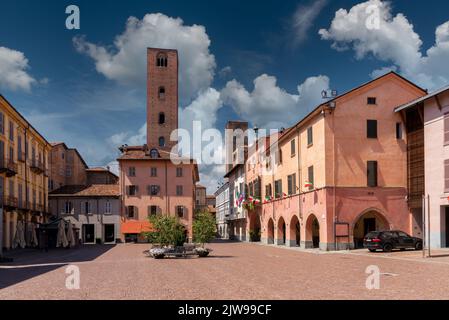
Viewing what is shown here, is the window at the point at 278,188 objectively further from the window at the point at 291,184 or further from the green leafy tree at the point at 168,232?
the green leafy tree at the point at 168,232

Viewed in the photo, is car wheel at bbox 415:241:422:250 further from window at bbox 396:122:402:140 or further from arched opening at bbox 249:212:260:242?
arched opening at bbox 249:212:260:242

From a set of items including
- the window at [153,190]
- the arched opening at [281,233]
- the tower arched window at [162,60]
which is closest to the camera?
the arched opening at [281,233]

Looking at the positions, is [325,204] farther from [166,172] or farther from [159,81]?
[159,81]

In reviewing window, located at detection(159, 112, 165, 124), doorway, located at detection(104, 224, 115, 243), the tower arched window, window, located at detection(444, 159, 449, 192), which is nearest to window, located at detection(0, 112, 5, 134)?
doorway, located at detection(104, 224, 115, 243)

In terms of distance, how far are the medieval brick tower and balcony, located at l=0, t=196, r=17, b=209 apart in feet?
105

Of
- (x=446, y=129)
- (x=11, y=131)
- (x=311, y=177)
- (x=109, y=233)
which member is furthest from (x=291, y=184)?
(x=109, y=233)

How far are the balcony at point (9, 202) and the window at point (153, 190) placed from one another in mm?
19789

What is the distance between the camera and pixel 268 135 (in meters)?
55.6

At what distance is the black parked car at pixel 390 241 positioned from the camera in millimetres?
31000

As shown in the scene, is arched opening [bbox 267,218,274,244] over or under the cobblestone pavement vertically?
under

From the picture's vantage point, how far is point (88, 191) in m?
61.9

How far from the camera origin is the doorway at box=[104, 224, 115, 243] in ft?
199

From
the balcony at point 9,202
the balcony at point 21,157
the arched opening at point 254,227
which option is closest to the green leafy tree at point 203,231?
the balcony at point 9,202
